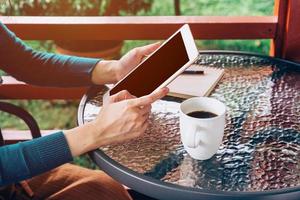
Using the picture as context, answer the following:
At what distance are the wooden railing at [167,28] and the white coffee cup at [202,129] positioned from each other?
30.3 inches

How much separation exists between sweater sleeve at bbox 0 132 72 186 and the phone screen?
253mm

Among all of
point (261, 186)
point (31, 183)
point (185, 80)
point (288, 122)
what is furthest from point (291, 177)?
point (31, 183)

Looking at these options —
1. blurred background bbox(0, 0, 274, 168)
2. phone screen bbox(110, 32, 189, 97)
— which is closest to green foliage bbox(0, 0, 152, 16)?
blurred background bbox(0, 0, 274, 168)

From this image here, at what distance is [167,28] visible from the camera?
6.85ft

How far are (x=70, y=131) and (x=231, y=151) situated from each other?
429 millimetres

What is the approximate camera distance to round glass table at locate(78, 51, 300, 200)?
50.4 inches

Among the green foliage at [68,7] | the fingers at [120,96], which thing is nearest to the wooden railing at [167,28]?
the fingers at [120,96]

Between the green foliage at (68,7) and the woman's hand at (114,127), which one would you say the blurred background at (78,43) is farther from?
the woman's hand at (114,127)

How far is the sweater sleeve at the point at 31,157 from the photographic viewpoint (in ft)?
4.48

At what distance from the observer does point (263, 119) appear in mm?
1554

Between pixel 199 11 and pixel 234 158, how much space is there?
2990mm

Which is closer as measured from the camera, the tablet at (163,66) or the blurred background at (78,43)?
the tablet at (163,66)

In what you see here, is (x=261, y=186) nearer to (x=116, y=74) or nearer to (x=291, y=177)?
(x=291, y=177)

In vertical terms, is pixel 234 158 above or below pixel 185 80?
below
